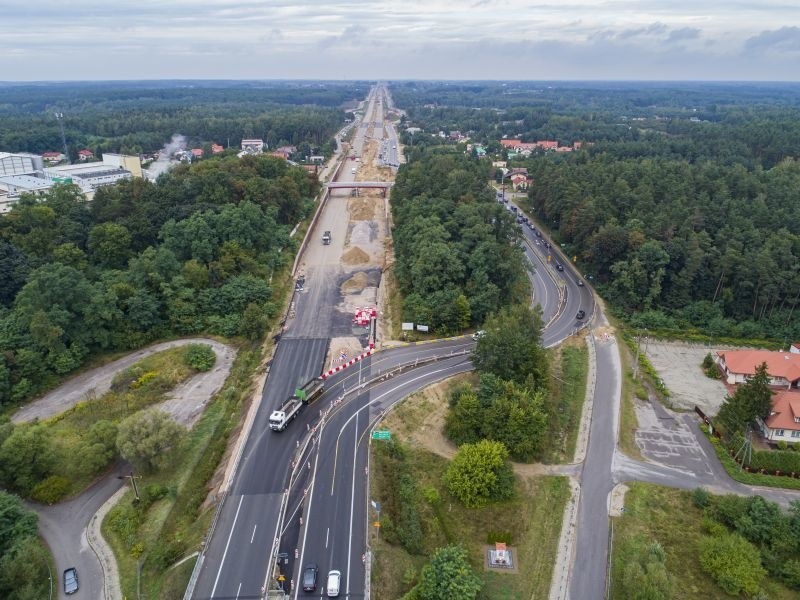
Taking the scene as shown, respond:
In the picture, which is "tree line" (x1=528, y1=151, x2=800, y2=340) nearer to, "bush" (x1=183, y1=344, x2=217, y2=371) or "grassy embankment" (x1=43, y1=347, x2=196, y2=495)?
"bush" (x1=183, y1=344, x2=217, y2=371)

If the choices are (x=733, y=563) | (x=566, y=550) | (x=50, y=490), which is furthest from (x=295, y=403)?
(x=733, y=563)

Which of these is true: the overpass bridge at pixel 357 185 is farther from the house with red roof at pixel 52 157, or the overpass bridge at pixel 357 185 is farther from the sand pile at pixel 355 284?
the house with red roof at pixel 52 157

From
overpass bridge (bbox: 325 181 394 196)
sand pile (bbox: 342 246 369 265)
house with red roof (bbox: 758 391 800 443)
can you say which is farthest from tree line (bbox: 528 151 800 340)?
overpass bridge (bbox: 325 181 394 196)

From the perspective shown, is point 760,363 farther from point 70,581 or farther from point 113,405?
point 113,405

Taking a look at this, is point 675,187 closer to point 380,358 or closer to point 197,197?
point 380,358

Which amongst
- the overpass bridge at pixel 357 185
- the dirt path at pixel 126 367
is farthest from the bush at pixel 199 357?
the overpass bridge at pixel 357 185

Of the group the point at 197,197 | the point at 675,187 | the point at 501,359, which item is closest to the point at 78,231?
the point at 197,197

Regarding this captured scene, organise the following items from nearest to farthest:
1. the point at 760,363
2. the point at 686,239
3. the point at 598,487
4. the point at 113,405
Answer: the point at 598,487 → the point at 113,405 → the point at 760,363 → the point at 686,239
